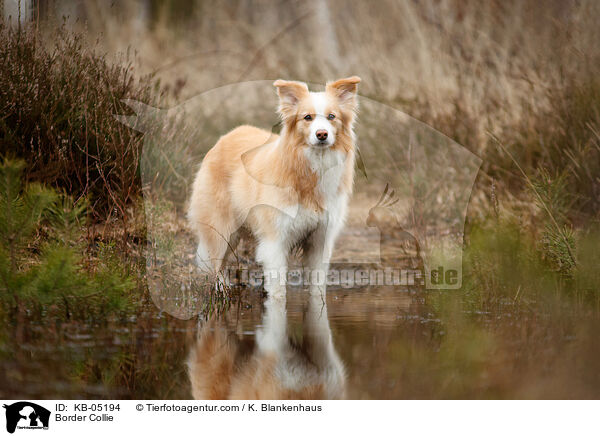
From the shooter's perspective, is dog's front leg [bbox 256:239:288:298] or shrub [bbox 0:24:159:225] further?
shrub [bbox 0:24:159:225]

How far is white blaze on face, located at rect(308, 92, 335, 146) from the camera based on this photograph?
460cm

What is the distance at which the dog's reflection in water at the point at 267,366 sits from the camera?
297cm

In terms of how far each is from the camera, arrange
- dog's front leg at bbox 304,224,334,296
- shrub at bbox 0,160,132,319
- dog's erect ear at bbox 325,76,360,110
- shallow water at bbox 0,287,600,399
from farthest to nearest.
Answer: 1. dog's front leg at bbox 304,224,334,296
2. dog's erect ear at bbox 325,76,360,110
3. shrub at bbox 0,160,132,319
4. shallow water at bbox 0,287,600,399

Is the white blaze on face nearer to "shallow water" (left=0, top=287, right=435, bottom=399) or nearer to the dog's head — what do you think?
the dog's head

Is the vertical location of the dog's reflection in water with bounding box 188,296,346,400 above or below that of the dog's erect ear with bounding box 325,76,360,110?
below

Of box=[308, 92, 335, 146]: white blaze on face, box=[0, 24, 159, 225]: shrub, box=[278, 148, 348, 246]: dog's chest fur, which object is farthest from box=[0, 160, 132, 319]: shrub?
box=[308, 92, 335, 146]: white blaze on face

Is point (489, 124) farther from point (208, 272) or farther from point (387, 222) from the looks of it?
point (208, 272)

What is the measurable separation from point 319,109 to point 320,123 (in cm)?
10

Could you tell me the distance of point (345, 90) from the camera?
4742 millimetres

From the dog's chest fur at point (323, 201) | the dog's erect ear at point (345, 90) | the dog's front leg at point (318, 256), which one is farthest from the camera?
the dog's front leg at point (318, 256)

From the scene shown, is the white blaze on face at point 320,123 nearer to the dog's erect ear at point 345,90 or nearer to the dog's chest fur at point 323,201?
the dog's erect ear at point 345,90
